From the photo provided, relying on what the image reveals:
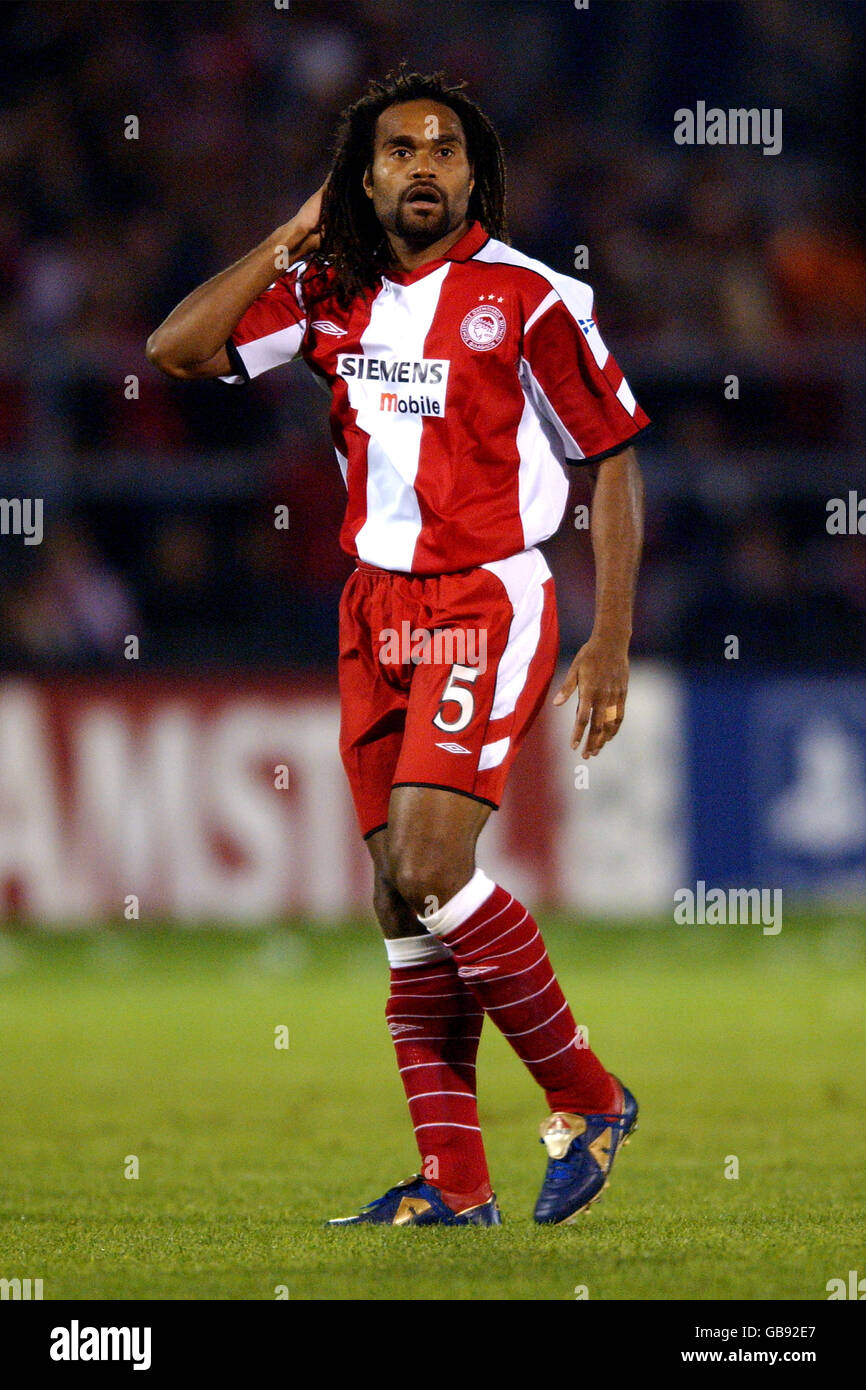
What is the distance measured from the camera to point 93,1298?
11.3ft

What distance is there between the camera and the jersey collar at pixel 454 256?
14.4 feet

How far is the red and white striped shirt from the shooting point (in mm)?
4262

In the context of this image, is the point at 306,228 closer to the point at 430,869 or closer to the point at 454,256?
the point at 454,256

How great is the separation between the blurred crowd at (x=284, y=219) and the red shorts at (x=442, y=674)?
6079mm

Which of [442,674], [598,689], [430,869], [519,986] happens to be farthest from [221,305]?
[519,986]

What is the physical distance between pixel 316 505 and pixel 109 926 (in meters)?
2.60

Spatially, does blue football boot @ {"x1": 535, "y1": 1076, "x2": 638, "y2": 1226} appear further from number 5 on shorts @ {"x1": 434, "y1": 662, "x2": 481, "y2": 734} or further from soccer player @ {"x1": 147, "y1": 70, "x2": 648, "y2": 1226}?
number 5 on shorts @ {"x1": 434, "y1": 662, "x2": 481, "y2": 734}

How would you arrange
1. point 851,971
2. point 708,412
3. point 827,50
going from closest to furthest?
point 851,971 < point 708,412 < point 827,50

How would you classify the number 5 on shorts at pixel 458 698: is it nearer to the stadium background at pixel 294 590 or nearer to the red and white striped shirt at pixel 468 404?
the red and white striped shirt at pixel 468 404

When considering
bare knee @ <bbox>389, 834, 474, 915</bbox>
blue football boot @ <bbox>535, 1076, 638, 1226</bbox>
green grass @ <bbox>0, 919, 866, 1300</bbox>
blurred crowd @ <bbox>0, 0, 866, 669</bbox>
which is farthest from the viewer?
blurred crowd @ <bbox>0, 0, 866, 669</bbox>

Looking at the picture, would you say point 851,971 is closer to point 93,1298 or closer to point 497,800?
point 497,800

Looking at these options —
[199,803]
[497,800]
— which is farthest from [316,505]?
[497,800]

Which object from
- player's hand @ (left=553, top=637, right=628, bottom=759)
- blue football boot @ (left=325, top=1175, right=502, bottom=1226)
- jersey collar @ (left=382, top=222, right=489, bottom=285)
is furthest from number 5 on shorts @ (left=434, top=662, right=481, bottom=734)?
blue football boot @ (left=325, top=1175, right=502, bottom=1226)

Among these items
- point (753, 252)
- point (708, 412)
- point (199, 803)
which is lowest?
A: point (199, 803)
